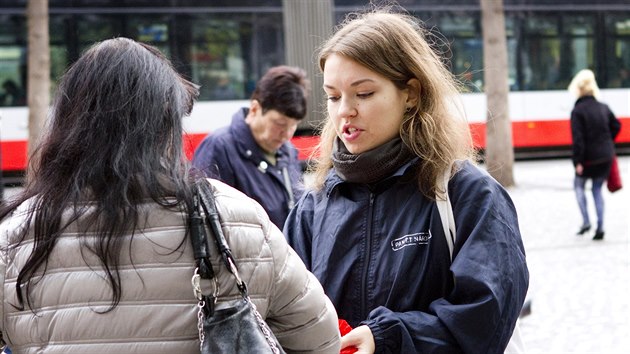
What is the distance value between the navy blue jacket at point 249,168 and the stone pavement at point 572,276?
7.64 ft

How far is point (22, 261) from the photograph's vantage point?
189cm

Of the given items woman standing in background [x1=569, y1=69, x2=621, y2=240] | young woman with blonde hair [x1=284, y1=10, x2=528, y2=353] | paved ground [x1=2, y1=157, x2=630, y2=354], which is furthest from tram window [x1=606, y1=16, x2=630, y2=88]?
young woman with blonde hair [x1=284, y1=10, x2=528, y2=353]

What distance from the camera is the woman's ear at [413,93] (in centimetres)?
261

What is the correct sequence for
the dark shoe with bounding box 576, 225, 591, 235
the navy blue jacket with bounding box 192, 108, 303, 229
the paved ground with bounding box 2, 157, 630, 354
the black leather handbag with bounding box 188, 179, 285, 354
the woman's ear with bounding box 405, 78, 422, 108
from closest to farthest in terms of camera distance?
the black leather handbag with bounding box 188, 179, 285, 354, the woman's ear with bounding box 405, 78, 422, 108, the navy blue jacket with bounding box 192, 108, 303, 229, the paved ground with bounding box 2, 157, 630, 354, the dark shoe with bounding box 576, 225, 591, 235

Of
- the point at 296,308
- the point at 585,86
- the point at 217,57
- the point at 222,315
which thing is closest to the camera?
the point at 222,315

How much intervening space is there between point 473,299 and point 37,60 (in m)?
11.2

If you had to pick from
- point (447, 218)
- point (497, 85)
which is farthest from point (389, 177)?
point (497, 85)

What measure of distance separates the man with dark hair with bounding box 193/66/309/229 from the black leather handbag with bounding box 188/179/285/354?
2.87 metres

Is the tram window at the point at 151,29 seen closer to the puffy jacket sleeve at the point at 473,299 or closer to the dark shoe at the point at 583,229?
the dark shoe at the point at 583,229

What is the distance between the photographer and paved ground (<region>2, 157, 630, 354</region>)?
6.49m

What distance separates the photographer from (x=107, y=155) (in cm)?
191

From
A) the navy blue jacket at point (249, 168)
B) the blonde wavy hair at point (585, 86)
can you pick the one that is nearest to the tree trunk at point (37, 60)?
the blonde wavy hair at point (585, 86)

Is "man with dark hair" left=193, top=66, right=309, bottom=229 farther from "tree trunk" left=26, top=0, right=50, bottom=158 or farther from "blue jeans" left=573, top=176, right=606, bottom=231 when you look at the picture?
"tree trunk" left=26, top=0, right=50, bottom=158

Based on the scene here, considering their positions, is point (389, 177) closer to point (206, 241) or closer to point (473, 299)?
point (473, 299)
